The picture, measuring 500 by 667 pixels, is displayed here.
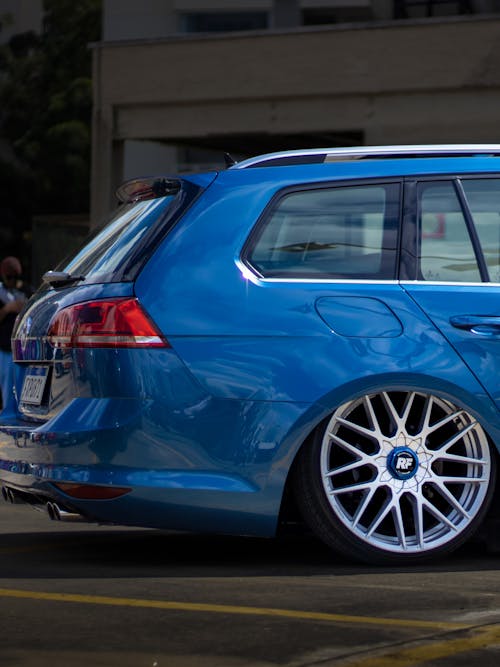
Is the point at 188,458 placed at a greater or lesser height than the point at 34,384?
lesser

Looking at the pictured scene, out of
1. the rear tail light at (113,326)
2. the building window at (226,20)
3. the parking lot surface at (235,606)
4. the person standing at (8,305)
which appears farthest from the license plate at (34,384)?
the building window at (226,20)

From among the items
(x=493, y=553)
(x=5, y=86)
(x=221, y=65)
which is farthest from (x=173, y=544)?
→ (x=5, y=86)

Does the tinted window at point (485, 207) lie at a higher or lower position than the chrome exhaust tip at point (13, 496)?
higher

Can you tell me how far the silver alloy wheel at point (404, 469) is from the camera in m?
6.21

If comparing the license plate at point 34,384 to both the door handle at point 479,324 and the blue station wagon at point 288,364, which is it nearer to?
the blue station wagon at point 288,364

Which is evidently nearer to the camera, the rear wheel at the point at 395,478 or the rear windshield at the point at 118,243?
the rear wheel at the point at 395,478

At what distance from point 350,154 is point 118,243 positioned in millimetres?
1004

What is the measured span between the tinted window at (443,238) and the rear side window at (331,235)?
0.42 feet

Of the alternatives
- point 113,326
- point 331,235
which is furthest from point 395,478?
point 113,326

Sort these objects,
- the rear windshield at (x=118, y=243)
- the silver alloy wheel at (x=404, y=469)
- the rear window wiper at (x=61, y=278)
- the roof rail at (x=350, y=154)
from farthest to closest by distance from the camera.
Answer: the rear window wiper at (x=61, y=278), the roof rail at (x=350, y=154), the rear windshield at (x=118, y=243), the silver alloy wheel at (x=404, y=469)

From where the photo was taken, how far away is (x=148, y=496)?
6109mm

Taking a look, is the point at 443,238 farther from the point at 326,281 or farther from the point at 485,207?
the point at 326,281

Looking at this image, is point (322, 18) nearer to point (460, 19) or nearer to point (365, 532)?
point (460, 19)

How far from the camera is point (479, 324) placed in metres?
6.29
